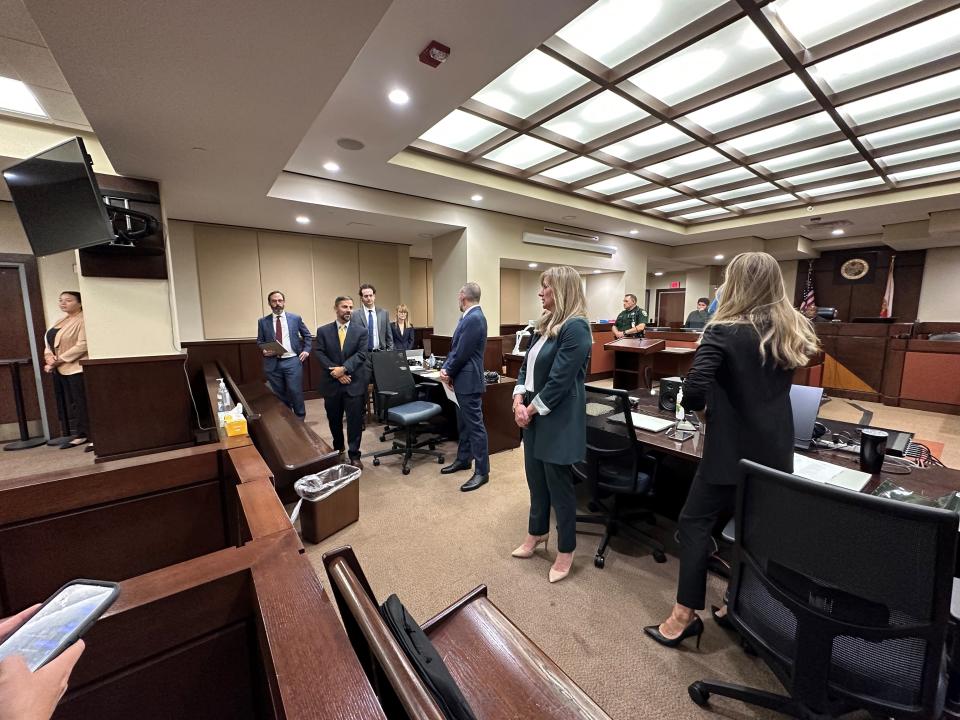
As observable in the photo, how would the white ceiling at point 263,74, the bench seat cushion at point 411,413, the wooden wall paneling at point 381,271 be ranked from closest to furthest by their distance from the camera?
1. the white ceiling at point 263,74
2. the bench seat cushion at point 411,413
3. the wooden wall paneling at point 381,271

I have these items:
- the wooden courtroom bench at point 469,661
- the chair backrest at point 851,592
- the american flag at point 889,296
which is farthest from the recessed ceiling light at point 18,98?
the american flag at point 889,296

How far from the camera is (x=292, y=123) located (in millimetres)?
2535

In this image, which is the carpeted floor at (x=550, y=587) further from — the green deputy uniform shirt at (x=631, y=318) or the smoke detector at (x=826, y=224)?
the smoke detector at (x=826, y=224)

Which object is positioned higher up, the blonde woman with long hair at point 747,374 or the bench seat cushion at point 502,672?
the blonde woman with long hair at point 747,374

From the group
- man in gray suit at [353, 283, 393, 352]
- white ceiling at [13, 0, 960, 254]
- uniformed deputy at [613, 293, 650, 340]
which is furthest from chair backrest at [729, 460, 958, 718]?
uniformed deputy at [613, 293, 650, 340]

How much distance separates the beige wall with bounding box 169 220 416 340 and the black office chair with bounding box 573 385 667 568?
5584 millimetres

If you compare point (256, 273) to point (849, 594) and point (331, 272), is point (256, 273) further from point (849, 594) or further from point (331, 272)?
point (849, 594)

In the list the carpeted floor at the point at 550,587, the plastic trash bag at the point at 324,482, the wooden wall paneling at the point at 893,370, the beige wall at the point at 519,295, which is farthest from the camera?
the beige wall at the point at 519,295

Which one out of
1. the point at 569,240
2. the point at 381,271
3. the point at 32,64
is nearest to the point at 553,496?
the point at 32,64

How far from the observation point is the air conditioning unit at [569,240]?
21.2 feet

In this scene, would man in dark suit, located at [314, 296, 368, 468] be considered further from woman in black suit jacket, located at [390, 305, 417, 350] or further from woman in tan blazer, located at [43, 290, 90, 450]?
woman in tan blazer, located at [43, 290, 90, 450]

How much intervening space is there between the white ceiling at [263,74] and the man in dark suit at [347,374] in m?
1.56

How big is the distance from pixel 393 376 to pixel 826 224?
8.11 meters

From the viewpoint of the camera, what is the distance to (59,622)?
2.18 feet
